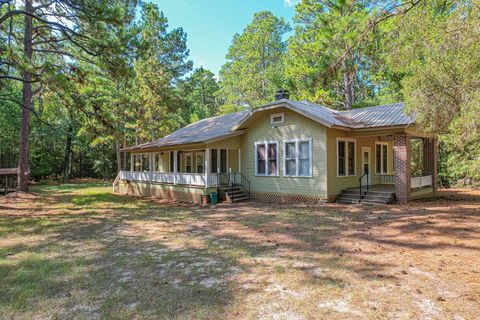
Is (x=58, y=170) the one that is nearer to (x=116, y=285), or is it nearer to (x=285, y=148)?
(x=285, y=148)

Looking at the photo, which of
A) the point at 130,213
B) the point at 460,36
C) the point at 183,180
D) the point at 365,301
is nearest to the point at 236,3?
the point at 183,180

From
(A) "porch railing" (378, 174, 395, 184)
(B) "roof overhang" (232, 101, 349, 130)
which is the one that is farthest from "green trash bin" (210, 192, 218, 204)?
(A) "porch railing" (378, 174, 395, 184)

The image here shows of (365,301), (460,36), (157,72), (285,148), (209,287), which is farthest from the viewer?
(157,72)

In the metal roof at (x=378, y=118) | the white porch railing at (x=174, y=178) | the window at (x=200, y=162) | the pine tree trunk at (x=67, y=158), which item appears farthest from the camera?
the pine tree trunk at (x=67, y=158)

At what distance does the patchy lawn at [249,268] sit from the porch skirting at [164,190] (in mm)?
5369

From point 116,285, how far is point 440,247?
5.85m

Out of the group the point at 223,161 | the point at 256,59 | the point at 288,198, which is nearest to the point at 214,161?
the point at 223,161

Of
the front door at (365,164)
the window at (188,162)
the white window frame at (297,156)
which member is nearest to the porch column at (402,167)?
the front door at (365,164)

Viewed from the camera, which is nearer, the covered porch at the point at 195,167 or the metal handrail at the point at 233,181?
the covered porch at the point at 195,167

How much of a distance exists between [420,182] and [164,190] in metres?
12.8

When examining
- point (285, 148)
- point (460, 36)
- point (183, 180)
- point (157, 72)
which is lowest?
point (183, 180)

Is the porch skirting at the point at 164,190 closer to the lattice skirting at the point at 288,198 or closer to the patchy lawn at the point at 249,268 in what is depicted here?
the lattice skirting at the point at 288,198

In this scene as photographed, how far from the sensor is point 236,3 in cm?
2497

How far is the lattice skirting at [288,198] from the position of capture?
12.1 metres
